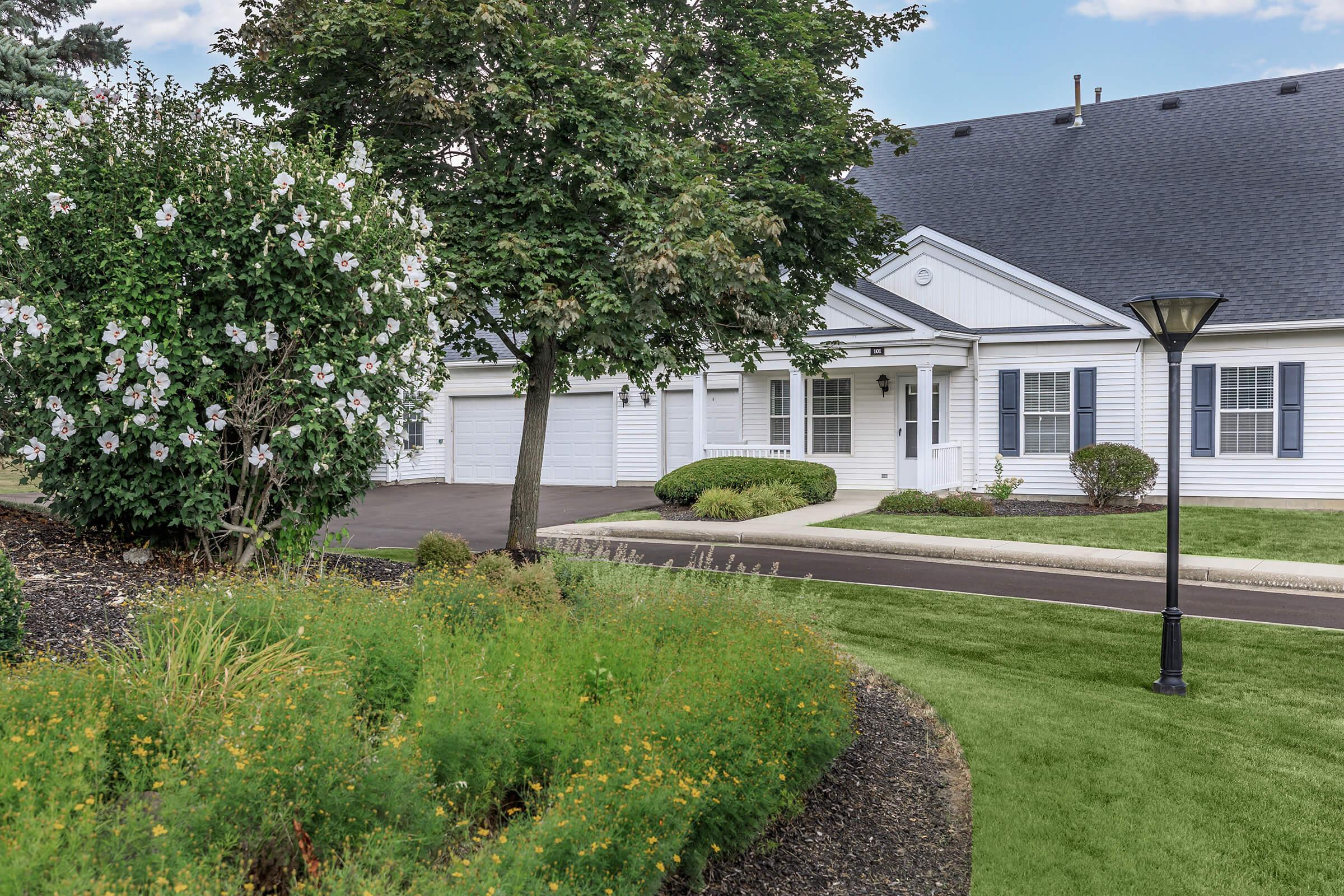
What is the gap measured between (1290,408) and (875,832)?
51.7ft

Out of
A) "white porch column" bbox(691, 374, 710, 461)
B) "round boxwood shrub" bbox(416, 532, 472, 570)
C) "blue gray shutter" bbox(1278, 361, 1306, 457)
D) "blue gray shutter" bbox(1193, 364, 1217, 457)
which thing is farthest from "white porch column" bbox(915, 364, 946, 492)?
"round boxwood shrub" bbox(416, 532, 472, 570)

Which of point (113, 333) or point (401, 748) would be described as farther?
point (113, 333)

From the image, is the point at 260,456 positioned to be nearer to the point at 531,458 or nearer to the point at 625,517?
the point at 531,458

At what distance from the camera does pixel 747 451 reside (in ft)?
64.9

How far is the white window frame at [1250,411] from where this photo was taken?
55.6ft

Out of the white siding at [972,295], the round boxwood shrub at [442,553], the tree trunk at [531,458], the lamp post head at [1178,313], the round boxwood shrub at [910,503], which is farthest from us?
the white siding at [972,295]

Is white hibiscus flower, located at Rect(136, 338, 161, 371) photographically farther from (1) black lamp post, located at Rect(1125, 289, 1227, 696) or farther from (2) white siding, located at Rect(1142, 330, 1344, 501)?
(2) white siding, located at Rect(1142, 330, 1344, 501)

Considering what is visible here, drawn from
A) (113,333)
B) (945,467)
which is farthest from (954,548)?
(113,333)

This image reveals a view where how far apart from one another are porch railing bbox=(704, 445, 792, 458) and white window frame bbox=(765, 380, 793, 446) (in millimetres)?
669

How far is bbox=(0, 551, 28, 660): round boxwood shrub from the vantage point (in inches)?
185

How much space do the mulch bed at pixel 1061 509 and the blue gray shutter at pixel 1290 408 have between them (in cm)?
231

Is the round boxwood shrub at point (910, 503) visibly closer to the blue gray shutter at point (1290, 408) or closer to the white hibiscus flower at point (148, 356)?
the blue gray shutter at point (1290, 408)

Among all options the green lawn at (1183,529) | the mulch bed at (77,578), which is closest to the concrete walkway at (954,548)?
the green lawn at (1183,529)

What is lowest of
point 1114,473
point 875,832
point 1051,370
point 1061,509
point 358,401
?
point 875,832
